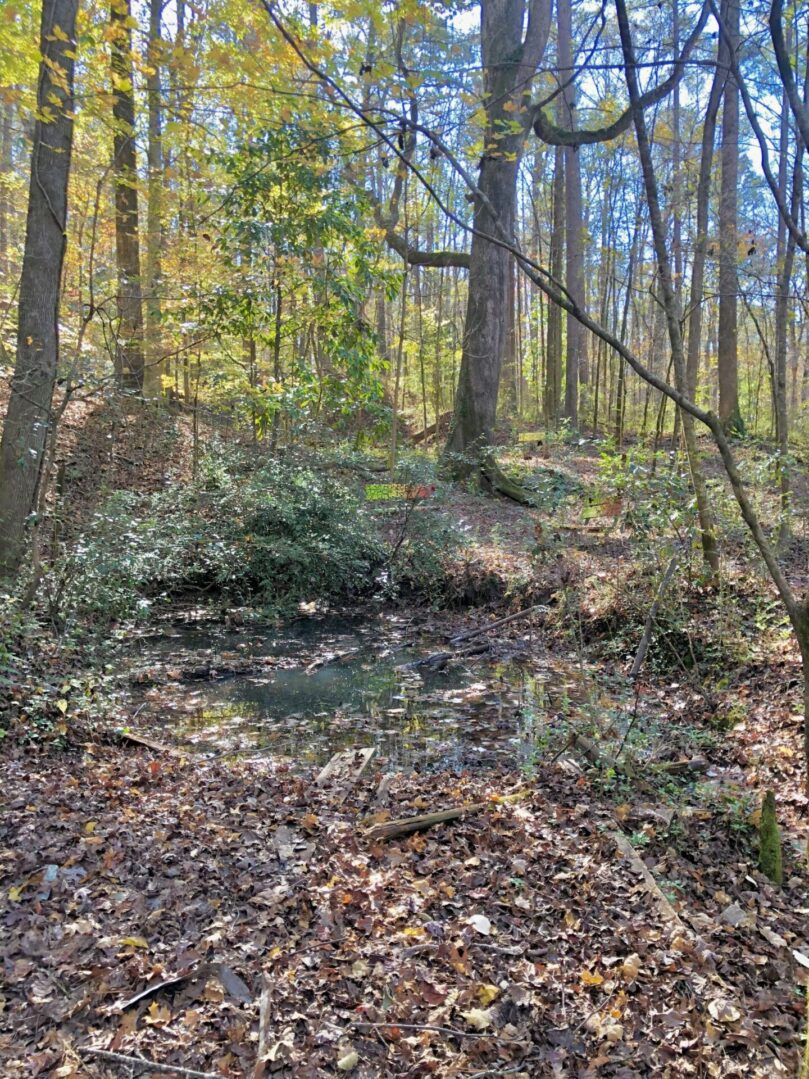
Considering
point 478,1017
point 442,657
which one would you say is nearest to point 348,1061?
point 478,1017

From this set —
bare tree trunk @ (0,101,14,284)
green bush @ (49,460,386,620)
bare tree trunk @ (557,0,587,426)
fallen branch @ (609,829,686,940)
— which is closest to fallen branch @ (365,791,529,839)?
fallen branch @ (609,829,686,940)

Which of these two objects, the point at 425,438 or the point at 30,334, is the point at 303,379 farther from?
the point at 425,438

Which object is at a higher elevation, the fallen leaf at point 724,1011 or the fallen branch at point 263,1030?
the fallen branch at point 263,1030

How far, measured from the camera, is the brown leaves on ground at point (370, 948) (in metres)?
2.42

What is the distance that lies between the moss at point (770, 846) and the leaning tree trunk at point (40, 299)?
6.61 meters

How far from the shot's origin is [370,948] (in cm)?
291

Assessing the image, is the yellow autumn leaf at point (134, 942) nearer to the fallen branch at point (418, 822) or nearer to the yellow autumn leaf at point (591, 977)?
the fallen branch at point (418, 822)

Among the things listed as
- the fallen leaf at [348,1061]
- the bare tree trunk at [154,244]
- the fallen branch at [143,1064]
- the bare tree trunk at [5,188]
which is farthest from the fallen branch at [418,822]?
the bare tree trunk at [5,188]

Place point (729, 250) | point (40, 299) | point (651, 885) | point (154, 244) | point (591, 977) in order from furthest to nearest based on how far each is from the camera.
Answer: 1. point (154, 244)
2. point (729, 250)
3. point (40, 299)
4. point (651, 885)
5. point (591, 977)

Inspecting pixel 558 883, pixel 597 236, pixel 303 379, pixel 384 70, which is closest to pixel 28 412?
pixel 303 379

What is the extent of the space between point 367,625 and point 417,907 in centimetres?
649

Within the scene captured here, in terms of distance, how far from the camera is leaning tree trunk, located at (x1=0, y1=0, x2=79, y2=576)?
259 inches

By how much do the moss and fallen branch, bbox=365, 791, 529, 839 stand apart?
1.51 m

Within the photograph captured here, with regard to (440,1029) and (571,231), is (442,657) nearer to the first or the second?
(440,1029)
